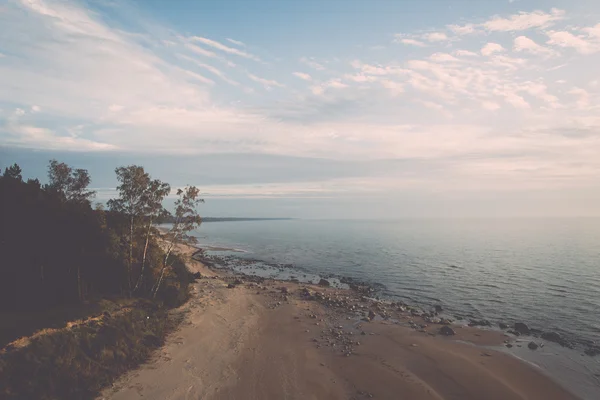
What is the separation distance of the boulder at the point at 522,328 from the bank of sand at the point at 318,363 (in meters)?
3.96

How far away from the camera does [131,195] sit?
27.8m

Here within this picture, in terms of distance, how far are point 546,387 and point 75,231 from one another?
36.5 meters

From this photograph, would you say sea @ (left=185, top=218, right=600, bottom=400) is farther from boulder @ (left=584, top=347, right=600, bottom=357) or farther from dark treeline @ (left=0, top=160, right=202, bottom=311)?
dark treeline @ (left=0, top=160, right=202, bottom=311)

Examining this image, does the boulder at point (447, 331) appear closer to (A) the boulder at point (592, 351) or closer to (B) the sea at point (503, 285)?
(B) the sea at point (503, 285)

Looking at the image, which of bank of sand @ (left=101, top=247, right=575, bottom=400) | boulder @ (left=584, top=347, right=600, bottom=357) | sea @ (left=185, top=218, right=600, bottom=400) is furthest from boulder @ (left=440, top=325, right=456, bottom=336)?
boulder @ (left=584, top=347, right=600, bottom=357)

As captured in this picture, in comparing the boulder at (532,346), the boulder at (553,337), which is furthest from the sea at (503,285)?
the boulder at (553,337)

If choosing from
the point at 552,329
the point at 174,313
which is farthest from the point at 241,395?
the point at 552,329

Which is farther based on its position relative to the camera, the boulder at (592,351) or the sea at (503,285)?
the boulder at (592,351)

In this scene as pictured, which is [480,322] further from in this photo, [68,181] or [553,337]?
[68,181]

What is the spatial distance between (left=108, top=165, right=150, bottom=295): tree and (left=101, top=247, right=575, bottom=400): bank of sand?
32.5 ft

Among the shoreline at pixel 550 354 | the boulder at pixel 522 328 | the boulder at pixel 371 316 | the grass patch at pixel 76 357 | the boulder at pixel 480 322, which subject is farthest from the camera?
the boulder at pixel 480 322

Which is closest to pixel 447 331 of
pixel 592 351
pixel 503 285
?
pixel 592 351

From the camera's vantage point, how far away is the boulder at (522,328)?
31.1 metres

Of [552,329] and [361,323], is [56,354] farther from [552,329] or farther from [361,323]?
[552,329]
